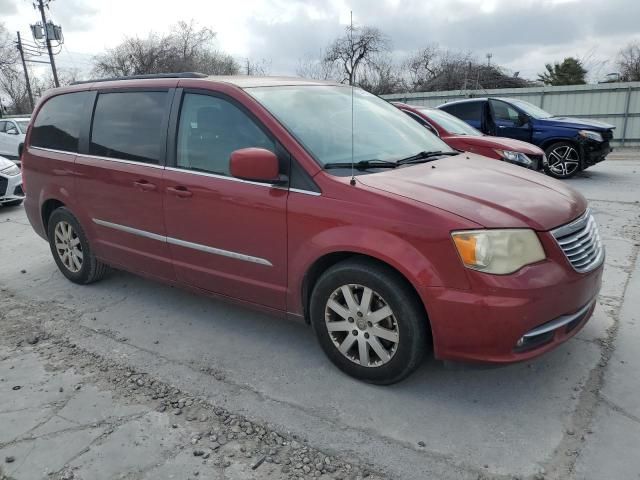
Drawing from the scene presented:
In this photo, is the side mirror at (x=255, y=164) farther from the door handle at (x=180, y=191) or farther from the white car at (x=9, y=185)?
the white car at (x=9, y=185)

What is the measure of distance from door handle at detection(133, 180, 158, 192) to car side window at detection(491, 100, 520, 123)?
8822 mm

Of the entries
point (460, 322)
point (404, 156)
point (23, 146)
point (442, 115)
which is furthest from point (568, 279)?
point (442, 115)

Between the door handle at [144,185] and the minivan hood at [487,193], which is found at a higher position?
the minivan hood at [487,193]

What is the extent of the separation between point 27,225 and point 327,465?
7123 millimetres

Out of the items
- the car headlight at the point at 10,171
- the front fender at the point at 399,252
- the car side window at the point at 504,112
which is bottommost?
the car headlight at the point at 10,171

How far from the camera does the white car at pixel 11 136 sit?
52.3ft

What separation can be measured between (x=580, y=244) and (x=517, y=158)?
197 inches

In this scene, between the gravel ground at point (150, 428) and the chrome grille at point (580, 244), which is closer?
the gravel ground at point (150, 428)

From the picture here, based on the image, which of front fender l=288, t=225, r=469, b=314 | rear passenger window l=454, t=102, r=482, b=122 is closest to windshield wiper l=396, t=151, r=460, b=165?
front fender l=288, t=225, r=469, b=314

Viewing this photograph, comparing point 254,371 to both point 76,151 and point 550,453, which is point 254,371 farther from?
point 76,151

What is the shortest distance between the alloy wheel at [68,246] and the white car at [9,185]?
501cm

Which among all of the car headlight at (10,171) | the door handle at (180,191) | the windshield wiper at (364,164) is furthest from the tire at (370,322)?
the car headlight at (10,171)

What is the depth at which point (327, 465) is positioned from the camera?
2.46 m

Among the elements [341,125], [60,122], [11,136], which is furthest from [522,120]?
[11,136]
